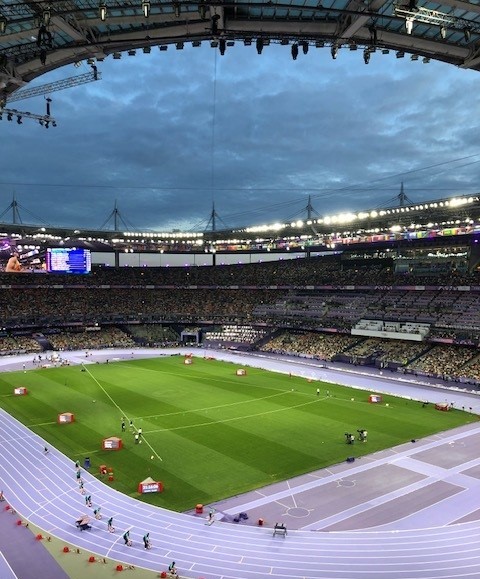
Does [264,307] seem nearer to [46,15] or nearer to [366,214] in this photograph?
[366,214]

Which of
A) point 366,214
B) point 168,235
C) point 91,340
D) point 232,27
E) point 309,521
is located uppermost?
point 168,235

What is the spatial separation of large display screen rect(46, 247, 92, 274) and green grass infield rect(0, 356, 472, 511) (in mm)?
A: 22865

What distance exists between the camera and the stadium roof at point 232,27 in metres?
11.2

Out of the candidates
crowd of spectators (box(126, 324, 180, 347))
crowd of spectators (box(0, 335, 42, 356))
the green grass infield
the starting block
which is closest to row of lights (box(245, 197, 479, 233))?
the green grass infield

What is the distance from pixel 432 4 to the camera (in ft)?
37.8

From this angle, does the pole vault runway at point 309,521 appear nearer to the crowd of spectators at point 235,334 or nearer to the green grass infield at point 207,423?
the green grass infield at point 207,423

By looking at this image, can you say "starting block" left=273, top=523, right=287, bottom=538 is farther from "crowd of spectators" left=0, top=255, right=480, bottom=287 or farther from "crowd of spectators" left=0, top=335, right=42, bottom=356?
"crowd of spectators" left=0, top=335, right=42, bottom=356

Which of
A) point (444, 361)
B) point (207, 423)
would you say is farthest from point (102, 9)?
point (444, 361)

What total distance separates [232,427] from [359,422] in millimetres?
9839

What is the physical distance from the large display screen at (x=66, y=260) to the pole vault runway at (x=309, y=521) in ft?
162

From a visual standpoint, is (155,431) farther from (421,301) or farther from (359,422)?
(421,301)

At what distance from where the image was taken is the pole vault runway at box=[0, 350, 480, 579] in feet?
60.3

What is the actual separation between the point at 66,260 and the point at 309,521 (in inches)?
2549

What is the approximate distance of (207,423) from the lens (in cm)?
3688
